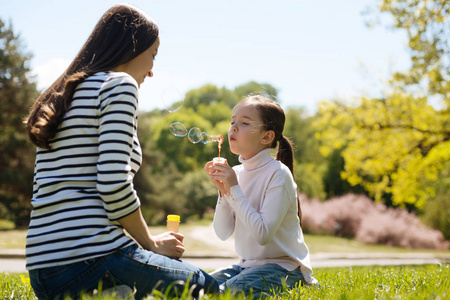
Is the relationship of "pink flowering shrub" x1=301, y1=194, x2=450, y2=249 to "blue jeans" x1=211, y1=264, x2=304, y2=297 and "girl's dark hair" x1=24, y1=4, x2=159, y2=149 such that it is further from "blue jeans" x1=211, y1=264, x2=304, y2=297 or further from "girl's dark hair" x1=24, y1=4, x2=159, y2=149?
"girl's dark hair" x1=24, y1=4, x2=159, y2=149

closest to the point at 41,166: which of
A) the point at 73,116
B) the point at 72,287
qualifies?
the point at 73,116

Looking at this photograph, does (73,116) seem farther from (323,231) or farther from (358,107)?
(323,231)

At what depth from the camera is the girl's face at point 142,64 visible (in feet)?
7.88

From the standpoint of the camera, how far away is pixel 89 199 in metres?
2.03

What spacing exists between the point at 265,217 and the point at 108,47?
1342 mm

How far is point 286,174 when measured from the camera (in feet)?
9.68

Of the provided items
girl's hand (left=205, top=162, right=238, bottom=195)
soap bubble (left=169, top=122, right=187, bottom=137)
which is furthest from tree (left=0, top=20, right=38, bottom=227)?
girl's hand (left=205, top=162, right=238, bottom=195)

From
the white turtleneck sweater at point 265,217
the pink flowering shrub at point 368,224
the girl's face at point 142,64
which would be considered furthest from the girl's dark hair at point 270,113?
the pink flowering shrub at point 368,224

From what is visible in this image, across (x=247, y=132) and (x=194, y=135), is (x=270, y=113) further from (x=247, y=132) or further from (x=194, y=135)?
(x=194, y=135)

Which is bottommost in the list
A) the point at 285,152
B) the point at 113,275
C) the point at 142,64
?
the point at 113,275

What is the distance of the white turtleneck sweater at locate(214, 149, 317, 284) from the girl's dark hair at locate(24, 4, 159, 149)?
105 centimetres

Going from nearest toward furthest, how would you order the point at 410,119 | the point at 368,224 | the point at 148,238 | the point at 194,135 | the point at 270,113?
the point at 148,238, the point at 270,113, the point at 194,135, the point at 410,119, the point at 368,224

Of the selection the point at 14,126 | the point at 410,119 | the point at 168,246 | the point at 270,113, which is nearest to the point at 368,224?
the point at 410,119

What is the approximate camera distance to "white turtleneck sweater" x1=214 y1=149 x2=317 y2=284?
9.07 feet
